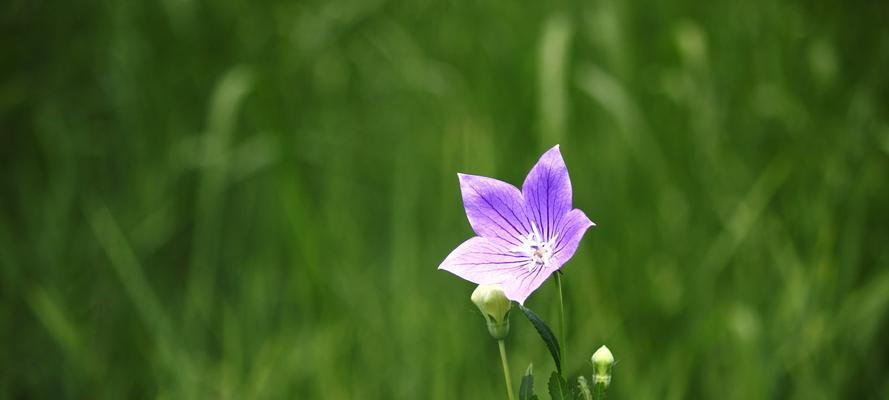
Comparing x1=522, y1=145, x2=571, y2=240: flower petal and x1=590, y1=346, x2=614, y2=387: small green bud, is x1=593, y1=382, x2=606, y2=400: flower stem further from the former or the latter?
x1=522, y1=145, x2=571, y2=240: flower petal

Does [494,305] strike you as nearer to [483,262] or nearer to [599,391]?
[483,262]

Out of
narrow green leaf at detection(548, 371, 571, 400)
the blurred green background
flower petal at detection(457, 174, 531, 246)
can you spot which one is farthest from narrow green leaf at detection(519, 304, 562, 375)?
the blurred green background

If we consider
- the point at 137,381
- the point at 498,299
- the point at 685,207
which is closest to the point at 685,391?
the point at 685,207

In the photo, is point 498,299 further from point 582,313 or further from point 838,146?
point 838,146

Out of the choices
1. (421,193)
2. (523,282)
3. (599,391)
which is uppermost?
(421,193)

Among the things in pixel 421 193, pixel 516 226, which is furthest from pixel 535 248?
pixel 421 193

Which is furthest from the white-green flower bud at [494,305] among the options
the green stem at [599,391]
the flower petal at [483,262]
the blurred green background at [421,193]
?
the blurred green background at [421,193]
